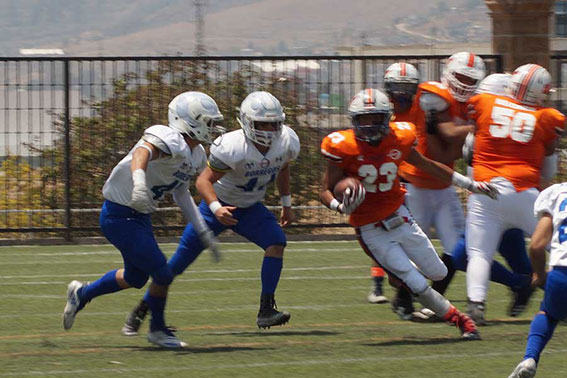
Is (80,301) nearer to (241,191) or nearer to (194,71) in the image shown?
(241,191)

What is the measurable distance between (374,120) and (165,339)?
1817 millimetres

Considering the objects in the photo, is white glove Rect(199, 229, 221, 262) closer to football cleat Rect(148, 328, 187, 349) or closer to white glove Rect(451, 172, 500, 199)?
football cleat Rect(148, 328, 187, 349)

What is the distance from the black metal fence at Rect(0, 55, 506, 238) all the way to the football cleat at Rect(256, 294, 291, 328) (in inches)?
230

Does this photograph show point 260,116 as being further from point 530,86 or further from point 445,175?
point 530,86

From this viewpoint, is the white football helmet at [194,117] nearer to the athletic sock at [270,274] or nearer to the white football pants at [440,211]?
the athletic sock at [270,274]

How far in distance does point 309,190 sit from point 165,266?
6861mm

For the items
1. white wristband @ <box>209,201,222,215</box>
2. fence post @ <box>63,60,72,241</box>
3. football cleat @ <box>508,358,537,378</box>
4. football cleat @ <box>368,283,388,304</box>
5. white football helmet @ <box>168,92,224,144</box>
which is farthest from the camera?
fence post @ <box>63,60,72,241</box>

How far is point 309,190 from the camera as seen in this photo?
15328 millimetres

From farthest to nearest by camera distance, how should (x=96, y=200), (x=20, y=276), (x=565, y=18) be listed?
(x=565, y=18)
(x=96, y=200)
(x=20, y=276)

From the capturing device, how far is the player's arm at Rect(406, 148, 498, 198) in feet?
29.0

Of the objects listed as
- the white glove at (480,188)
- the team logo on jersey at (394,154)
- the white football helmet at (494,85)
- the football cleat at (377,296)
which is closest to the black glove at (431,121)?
the white football helmet at (494,85)

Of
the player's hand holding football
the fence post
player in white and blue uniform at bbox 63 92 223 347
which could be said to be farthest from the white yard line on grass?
the fence post

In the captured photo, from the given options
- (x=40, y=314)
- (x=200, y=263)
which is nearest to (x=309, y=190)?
(x=200, y=263)

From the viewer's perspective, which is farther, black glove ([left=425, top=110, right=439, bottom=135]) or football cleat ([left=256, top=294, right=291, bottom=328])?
black glove ([left=425, top=110, right=439, bottom=135])
